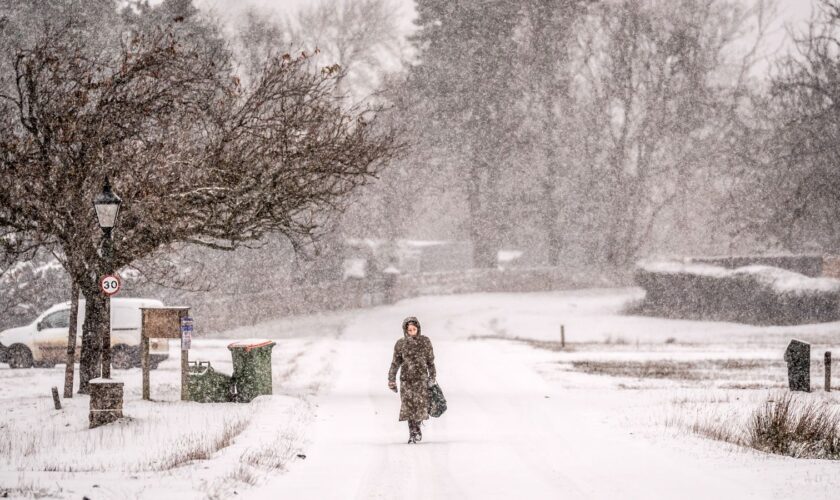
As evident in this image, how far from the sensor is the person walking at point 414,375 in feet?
39.0

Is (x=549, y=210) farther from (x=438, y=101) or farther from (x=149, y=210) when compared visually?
(x=149, y=210)

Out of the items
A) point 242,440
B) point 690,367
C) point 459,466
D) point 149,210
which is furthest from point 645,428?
point 690,367

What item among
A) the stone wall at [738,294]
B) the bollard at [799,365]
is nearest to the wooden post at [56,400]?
the bollard at [799,365]

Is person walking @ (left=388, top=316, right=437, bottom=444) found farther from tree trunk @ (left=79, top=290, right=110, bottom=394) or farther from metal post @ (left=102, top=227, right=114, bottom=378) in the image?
tree trunk @ (left=79, top=290, right=110, bottom=394)

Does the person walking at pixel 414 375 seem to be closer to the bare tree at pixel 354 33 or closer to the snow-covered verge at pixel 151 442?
the snow-covered verge at pixel 151 442

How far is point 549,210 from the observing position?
60375 mm

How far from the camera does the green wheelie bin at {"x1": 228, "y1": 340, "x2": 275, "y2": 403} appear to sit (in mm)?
16141

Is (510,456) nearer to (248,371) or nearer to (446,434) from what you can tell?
(446,434)

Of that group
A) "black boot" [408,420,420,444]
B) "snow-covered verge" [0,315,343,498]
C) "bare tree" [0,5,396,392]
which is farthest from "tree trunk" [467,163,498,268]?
"black boot" [408,420,420,444]

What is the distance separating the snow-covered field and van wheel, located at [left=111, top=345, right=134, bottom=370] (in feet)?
2.96

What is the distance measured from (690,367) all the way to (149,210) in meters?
14.5

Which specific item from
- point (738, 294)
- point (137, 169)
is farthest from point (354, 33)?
point (137, 169)

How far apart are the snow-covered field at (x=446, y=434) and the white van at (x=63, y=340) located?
98 cm

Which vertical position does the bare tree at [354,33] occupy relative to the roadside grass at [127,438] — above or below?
above
